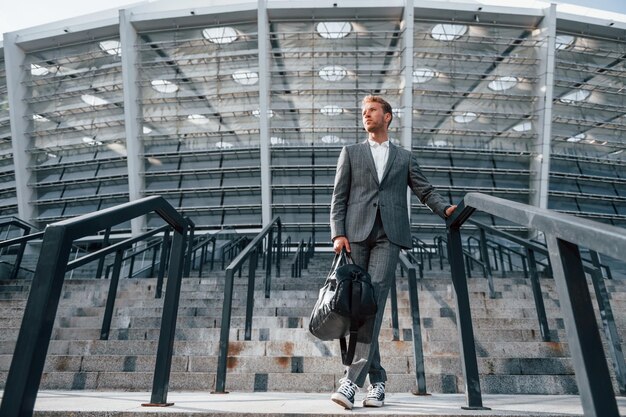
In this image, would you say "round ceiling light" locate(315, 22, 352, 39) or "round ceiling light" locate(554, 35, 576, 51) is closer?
"round ceiling light" locate(315, 22, 352, 39)

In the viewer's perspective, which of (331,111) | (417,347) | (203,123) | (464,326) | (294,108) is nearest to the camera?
(464,326)

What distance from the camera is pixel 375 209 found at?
2500 millimetres

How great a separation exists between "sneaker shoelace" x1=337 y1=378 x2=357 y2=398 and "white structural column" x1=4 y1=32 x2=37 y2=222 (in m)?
24.1

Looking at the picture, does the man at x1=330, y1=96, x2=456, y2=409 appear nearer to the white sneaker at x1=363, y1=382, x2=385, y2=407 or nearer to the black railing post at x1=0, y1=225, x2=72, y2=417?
the white sneaker at x1=363, y1=382, x2=385, y2=407

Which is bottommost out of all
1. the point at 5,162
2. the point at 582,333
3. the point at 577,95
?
the point at 582,333

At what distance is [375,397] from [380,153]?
1.25 meters

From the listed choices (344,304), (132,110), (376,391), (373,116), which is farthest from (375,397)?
(132,110)

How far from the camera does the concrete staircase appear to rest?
3.18 meters

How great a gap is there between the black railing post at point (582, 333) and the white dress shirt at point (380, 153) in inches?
53.8

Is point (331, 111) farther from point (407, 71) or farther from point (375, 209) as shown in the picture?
point (375, 209)

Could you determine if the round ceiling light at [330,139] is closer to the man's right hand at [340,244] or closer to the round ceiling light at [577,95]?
the round ceiling light at [577,95]

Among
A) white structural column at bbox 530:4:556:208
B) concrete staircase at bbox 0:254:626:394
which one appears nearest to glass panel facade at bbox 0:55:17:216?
concrete staircase at bbox 0:254:626:394

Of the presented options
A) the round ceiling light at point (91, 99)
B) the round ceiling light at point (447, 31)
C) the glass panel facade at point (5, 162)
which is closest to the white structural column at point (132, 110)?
the round ceiling light at point (91, 99)

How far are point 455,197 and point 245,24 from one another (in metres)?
11.8
